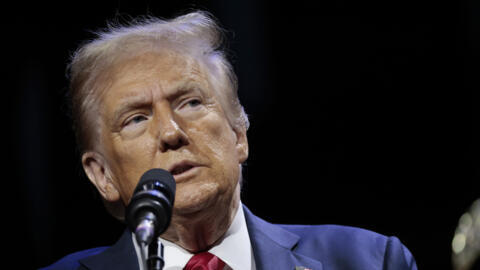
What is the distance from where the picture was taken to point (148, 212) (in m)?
1.42

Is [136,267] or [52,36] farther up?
[52,36]

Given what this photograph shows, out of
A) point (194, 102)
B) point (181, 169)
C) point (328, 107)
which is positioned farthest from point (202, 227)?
point (328, 107)

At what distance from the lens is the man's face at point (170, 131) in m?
2.18

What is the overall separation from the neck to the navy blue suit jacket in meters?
0.17

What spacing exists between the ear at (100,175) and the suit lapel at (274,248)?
0.61 m

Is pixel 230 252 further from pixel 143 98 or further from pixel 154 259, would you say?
pixel 154 259

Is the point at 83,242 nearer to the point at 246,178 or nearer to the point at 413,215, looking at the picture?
the point at 246,178

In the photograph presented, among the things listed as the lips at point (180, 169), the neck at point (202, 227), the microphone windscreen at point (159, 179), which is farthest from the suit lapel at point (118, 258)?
the microphone windscreen at point (159, 179)

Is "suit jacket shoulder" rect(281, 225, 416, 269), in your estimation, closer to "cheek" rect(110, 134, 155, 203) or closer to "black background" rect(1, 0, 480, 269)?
"black background" rect(1, 0, 480, 269)

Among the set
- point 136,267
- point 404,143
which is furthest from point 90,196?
point 404,143

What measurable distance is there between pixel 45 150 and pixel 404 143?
75.5 inches

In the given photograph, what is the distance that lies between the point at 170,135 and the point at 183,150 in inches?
3.1

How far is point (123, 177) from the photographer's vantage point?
2.32m

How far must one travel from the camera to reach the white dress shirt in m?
2.35
